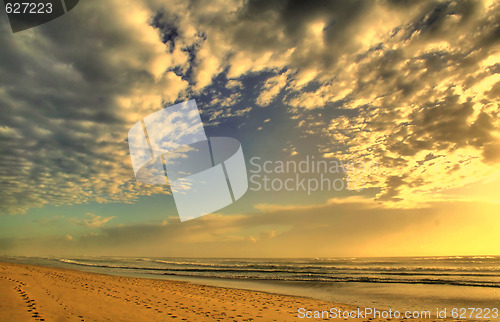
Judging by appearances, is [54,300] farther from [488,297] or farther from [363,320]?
[488,297]

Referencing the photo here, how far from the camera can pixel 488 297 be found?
17.1 meters

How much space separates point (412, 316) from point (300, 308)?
5.31 metres

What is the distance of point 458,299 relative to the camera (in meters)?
16.5

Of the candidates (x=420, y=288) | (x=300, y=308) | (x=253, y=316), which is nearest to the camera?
(x=253, y=316)

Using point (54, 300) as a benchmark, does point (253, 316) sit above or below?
below

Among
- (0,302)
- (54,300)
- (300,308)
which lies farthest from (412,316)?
(0,302)

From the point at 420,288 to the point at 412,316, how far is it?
37.2 ft

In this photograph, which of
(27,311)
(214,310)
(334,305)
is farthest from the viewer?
(334,305)

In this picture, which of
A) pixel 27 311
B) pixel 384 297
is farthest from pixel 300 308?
pixel 27 311

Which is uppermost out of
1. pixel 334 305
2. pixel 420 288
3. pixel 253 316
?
pixel 253 316

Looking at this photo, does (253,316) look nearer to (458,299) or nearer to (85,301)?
(85,301)

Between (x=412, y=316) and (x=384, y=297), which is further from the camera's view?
(x=384, y=297)

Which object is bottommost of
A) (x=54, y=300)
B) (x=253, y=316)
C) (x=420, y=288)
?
(x=420, y=288)

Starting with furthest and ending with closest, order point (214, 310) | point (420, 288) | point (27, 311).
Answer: point (420, 288) < point (214, 310) < point (27, 311)
